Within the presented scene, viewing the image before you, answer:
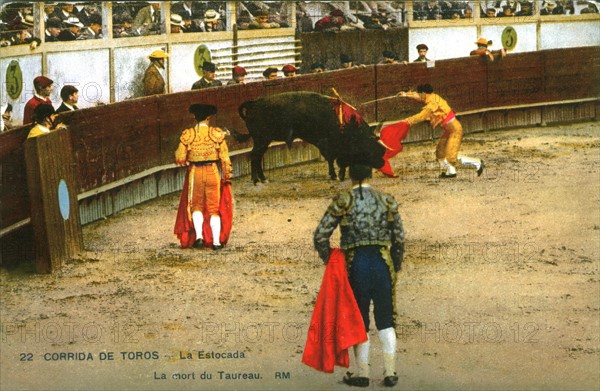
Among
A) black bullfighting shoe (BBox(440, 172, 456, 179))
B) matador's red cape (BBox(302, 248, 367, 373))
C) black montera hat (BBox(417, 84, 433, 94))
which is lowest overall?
matador's red cape (BBox(302, 248, 367, 373))

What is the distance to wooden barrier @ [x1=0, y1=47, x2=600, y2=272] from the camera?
10.2 metres

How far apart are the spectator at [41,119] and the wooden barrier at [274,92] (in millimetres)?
92

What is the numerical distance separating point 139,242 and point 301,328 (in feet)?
5.81

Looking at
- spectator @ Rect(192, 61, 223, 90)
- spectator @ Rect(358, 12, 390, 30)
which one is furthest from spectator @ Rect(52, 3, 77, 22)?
spectator @ Rect(358, 12, 390, 30)

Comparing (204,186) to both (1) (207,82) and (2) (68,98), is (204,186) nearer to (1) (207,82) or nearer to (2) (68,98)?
(2) (68,98)

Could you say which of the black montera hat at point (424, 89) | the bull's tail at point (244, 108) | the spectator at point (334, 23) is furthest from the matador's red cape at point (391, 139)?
the spectator at point (334, 23)

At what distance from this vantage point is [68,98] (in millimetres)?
10023

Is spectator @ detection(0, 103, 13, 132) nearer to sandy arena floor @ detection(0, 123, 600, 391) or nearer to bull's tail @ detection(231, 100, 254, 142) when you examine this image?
sandy arena floor @ detection(0, 123, 600, 391)

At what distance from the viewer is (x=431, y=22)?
593 inches

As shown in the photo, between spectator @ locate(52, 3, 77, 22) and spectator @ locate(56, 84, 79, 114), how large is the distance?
148cm

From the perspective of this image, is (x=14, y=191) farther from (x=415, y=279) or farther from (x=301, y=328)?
(x=415, y=279)

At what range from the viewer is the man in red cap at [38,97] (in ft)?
32.0

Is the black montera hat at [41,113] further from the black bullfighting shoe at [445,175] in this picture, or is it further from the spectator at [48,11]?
the black bullfighting shoe at [445,175]

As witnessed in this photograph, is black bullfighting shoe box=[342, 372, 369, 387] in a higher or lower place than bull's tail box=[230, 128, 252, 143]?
lower
